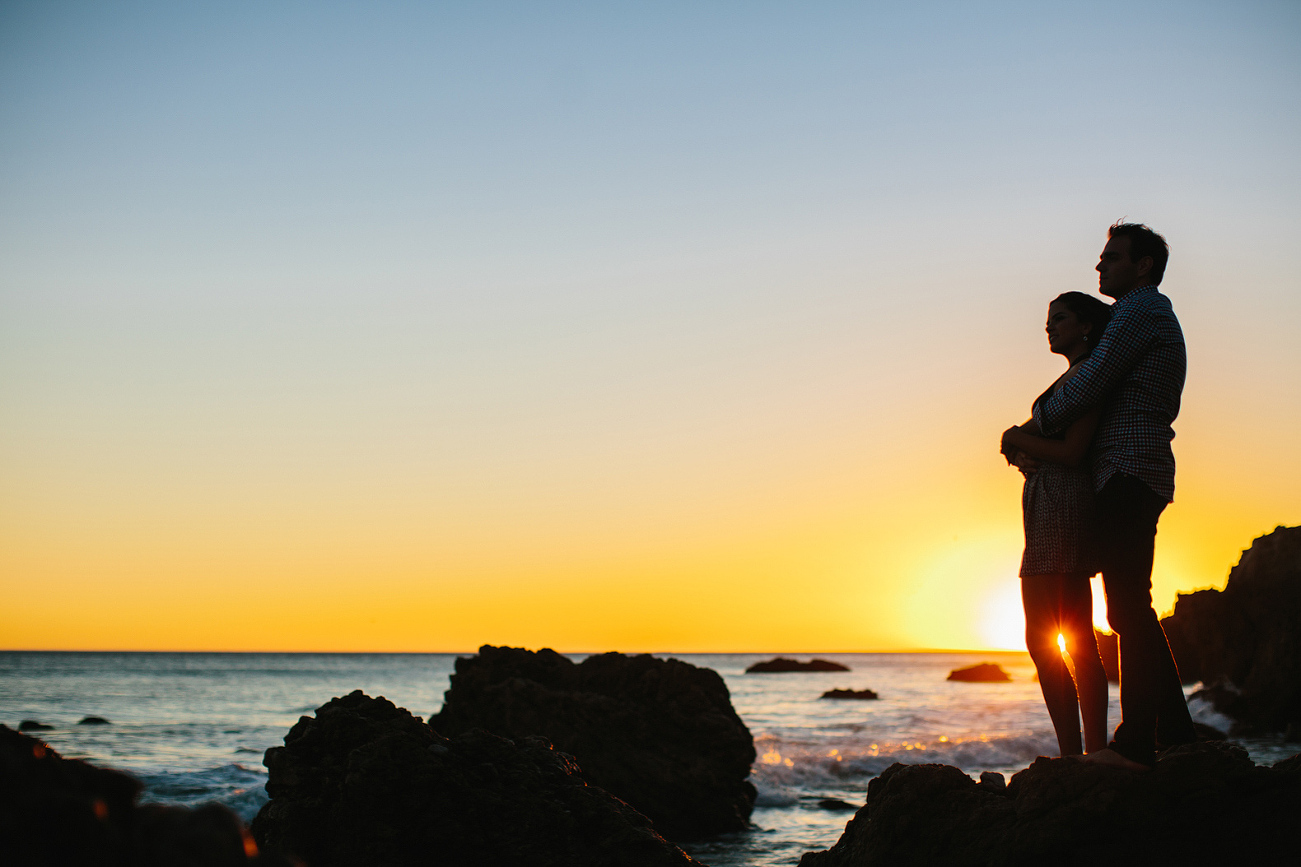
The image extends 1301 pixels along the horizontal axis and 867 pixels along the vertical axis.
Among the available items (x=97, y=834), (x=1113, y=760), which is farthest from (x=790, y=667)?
(x=97, y=834)

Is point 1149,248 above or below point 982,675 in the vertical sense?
above

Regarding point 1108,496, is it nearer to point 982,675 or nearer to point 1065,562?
point 1065,562

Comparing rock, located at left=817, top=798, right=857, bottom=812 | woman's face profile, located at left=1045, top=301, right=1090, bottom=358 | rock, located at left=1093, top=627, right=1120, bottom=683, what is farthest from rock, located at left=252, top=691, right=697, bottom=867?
rock, located at left=817, top=798, right=857, bottom=812

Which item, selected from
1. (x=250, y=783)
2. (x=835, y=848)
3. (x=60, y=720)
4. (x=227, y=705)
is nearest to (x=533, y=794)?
(x=835, y=848)

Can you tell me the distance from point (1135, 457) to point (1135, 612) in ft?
2.20

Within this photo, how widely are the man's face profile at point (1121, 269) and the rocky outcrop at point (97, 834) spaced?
427cm

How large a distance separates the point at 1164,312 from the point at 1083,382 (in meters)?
0.47

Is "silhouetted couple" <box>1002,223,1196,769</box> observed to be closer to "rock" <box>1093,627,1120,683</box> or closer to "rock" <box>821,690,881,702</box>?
"rock" <box>1093,627,1120,683</box>

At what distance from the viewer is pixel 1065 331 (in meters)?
4.70

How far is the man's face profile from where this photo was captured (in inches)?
173

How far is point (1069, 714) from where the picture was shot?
4.42m

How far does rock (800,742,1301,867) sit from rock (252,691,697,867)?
5.08ft

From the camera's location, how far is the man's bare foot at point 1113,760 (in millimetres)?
3918

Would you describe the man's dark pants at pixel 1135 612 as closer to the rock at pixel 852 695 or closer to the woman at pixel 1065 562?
the woman at pixel 1065 562
